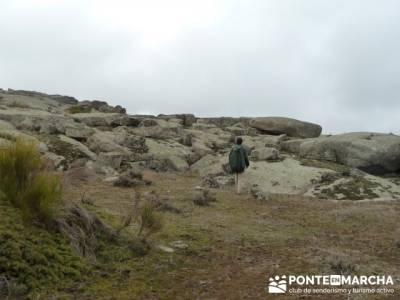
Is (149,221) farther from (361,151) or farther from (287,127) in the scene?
(287,127)

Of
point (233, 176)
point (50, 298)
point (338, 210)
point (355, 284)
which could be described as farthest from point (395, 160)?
point (50, 298)

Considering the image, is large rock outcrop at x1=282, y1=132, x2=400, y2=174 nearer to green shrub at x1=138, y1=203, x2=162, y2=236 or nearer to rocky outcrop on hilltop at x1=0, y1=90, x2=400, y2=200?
rocky outcrop on hilltop at x1=0, y1=90, x2=400, y2=200

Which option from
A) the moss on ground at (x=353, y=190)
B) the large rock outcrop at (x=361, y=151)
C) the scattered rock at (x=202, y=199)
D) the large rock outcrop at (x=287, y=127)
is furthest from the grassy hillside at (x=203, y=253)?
the large rock outcrop at (x=287, y=127)

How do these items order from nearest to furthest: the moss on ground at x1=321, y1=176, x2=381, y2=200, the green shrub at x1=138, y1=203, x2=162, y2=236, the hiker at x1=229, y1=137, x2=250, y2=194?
the green shrub at x1=138, y1=203, x2=162, y2=236, the hiker at x1=229, y1=137, x2=250, y2=194, the moss on ground at x1=321, y1=176, x2=381, y2=200

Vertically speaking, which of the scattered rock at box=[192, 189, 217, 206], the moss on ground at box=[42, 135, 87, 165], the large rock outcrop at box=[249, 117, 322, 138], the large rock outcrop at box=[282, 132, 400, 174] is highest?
the large rock outcrop at box=[249, 117, 322, 138]

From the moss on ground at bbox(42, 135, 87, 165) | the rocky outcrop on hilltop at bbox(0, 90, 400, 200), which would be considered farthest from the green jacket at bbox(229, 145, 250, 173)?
the moss on ground at bbox(42, 135, 87, 165)

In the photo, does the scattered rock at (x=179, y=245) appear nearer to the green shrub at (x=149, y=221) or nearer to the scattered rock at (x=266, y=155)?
the green shrub at (x=149, y=221)

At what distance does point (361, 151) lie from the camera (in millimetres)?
26734

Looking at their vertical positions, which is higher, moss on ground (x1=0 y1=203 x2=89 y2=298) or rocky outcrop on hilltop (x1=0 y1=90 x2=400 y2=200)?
rocky outcrop on hilltop (x1=0 y1=90 x2=400 y2=200)

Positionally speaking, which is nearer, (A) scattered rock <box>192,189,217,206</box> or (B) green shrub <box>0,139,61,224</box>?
(B) green shrub <box>0,139,61,224</box>

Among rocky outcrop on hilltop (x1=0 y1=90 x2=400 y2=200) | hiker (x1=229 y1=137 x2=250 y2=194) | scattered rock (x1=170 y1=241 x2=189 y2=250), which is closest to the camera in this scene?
scattered rock (x1=170 y1=241 x2=189 y2=250)

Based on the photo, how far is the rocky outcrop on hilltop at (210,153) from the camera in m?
20.3

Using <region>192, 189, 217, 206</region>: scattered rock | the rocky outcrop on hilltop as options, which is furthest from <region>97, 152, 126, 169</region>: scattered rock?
<region>192, 189, 217, 206</region>: scattered rock

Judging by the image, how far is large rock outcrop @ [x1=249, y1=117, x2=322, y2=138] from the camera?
38.1 metres
